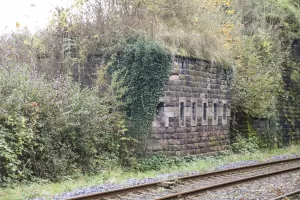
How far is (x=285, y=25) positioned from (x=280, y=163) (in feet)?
38.4

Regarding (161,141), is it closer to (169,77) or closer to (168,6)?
(169,77)

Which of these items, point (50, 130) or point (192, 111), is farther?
point (192, 111)

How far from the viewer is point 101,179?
12.4m

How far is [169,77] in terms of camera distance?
623 inches

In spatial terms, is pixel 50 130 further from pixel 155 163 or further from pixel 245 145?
pixel 245 145

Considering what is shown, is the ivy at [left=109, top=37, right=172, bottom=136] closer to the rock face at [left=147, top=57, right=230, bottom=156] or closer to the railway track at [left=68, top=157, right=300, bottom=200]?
the rock face at [left=147, top=57, right=230, bottom=156]

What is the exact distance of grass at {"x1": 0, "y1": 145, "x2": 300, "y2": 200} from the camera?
32.9 feet

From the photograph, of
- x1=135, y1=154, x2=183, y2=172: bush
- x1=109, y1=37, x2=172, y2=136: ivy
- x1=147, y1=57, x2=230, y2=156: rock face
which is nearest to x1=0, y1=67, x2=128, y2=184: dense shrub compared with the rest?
x1=135, y1=154, x2=183, y2=172: bush

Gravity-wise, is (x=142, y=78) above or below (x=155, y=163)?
above

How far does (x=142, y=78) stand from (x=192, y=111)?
2.46 meters

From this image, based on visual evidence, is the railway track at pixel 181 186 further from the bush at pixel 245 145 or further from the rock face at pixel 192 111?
the bush at pixel 245 145

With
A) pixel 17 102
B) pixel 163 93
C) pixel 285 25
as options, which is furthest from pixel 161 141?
pixel 285 25

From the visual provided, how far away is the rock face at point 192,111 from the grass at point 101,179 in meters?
0.69

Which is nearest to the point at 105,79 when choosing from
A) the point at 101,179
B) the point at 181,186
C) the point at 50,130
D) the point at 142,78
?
the point at 142,78
